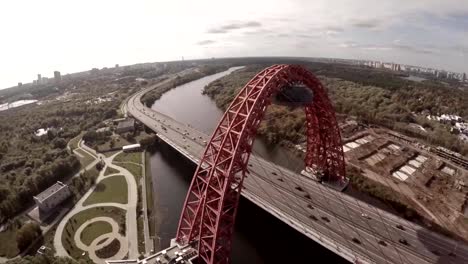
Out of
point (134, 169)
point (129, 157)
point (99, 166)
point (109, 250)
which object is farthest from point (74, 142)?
point (109, 250)

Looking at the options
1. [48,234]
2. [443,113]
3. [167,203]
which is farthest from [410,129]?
[48,234]

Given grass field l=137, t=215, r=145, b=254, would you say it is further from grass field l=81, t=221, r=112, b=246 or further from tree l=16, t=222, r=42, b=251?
tree l=16, t=222, r=42, b=251

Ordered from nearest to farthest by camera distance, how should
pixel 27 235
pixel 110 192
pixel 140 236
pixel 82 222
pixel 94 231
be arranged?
1. pixel 27 235
2. pixel 140 236
3. pixel 94 231
4. pixel 82 222
5. pixel 110 192

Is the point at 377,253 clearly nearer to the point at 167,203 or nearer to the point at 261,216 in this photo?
the point at 261,216

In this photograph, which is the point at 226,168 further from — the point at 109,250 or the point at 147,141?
the point at 147,141

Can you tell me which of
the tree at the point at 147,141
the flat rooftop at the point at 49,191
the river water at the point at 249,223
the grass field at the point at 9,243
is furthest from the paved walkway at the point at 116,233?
the tree at the point at 147,141

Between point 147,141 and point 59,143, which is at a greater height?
point 59,143
